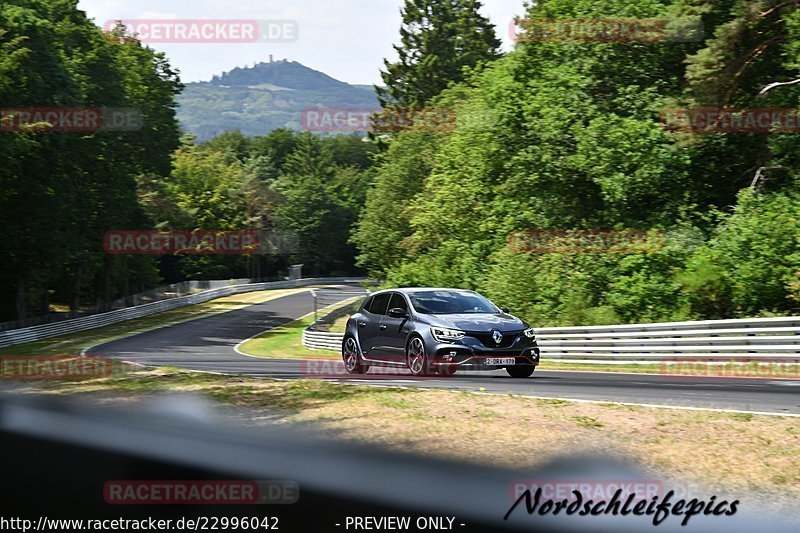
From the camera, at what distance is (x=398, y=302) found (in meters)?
16.6

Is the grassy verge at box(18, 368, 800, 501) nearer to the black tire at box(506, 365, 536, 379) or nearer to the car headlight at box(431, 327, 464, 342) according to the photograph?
the car headlight at box(431, 327, 464, 342)

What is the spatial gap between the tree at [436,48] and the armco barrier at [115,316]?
2455 cm

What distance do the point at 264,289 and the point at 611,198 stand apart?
227ft

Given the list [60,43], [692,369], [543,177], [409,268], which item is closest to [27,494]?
[692,369]

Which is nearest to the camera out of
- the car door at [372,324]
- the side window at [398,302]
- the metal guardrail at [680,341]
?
the side window at [398,302]

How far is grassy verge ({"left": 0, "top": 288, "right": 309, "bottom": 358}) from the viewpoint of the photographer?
39.0 meters

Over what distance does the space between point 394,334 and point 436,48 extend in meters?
68.5

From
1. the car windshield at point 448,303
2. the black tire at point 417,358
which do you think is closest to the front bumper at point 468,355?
the black tire at point 417,358

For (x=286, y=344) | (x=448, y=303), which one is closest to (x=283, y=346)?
(x=286, y=344)

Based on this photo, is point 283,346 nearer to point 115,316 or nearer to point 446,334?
point 115,316

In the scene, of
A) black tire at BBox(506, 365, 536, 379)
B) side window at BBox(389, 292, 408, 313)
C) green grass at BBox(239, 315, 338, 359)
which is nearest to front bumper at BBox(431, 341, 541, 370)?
black tire at BBox(506, 365, 536, 379)

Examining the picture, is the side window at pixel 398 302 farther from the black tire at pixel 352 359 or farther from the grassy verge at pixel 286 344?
the grassy verge at pixel 286 344

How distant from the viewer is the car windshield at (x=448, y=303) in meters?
15.9

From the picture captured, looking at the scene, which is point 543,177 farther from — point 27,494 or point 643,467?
point 27,494
